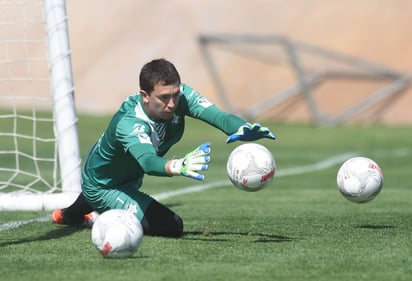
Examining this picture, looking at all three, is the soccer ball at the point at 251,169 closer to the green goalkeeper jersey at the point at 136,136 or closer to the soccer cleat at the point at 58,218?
the green goalkeeper jersey at the point at 136,136

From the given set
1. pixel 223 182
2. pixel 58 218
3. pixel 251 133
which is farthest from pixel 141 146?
pixel 223 182

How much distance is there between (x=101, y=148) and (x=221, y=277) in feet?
8.69

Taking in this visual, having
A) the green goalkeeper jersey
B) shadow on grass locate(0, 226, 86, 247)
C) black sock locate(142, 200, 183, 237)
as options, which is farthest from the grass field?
the green goalkeeper jersey

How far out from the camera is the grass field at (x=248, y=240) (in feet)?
22.4

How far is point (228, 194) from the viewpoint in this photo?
13.1 metres

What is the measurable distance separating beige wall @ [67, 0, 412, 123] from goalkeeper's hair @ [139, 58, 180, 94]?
2181 centimetres

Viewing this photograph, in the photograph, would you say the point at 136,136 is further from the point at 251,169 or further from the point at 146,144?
the point at 251,169

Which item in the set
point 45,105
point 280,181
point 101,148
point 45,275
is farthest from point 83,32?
point 45,275

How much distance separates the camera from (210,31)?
33938mm

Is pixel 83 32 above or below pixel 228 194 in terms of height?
above

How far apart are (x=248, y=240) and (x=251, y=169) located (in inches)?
22.3

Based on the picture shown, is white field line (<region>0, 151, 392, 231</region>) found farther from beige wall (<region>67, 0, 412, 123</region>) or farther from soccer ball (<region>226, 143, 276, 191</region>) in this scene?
beige wall (<region>67, 0, 412, 123</region>)

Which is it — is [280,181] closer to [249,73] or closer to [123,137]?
[123,137]

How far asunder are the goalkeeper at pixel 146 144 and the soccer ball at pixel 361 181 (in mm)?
1112
